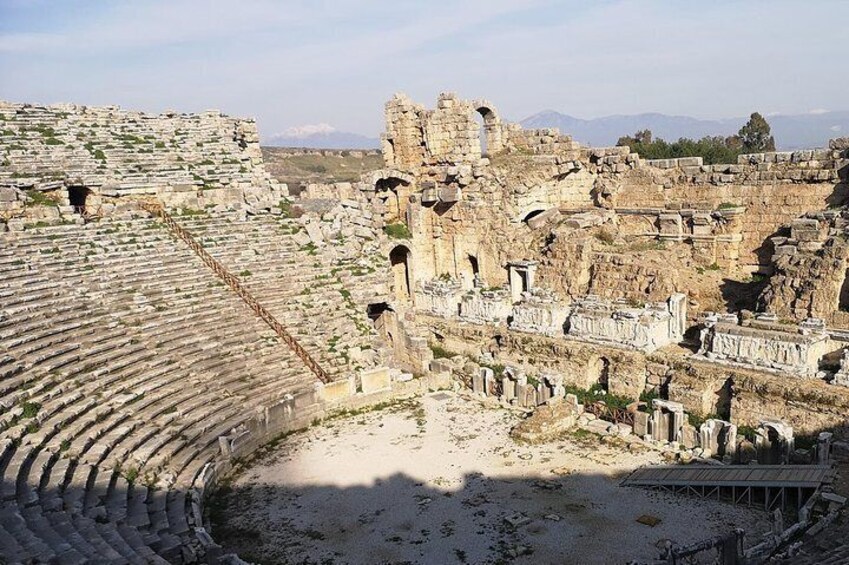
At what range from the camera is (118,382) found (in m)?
14.2

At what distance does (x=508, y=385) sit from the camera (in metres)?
17.1

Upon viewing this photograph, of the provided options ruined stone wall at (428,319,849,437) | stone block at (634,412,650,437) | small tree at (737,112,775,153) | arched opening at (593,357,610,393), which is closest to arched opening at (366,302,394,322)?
ruined stone wall at (428,319,849,437)

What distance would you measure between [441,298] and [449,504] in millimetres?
10058

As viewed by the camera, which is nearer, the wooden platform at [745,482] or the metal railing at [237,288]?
the wooden platform at [745,482]

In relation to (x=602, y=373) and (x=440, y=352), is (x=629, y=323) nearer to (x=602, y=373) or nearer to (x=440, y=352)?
(x=602, y=373)

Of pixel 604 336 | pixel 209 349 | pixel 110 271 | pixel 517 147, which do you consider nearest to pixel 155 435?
pixel 209 349

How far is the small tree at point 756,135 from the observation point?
41.6m

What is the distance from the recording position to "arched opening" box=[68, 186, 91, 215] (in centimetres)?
2077

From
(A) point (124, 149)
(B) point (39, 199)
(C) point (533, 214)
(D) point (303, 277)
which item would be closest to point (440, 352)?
(D) point (303, 277)

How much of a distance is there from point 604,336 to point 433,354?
540 cm

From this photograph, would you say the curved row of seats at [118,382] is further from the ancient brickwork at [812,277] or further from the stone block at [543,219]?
the ancient brickwork at [812,277]

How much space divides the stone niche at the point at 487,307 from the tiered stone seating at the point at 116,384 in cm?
560

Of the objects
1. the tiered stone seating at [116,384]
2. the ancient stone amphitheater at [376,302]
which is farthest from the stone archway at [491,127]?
the tiered stone seating at [116,384]

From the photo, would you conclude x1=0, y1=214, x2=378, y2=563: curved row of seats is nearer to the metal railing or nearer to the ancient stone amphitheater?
the ancient stone amphitheater
